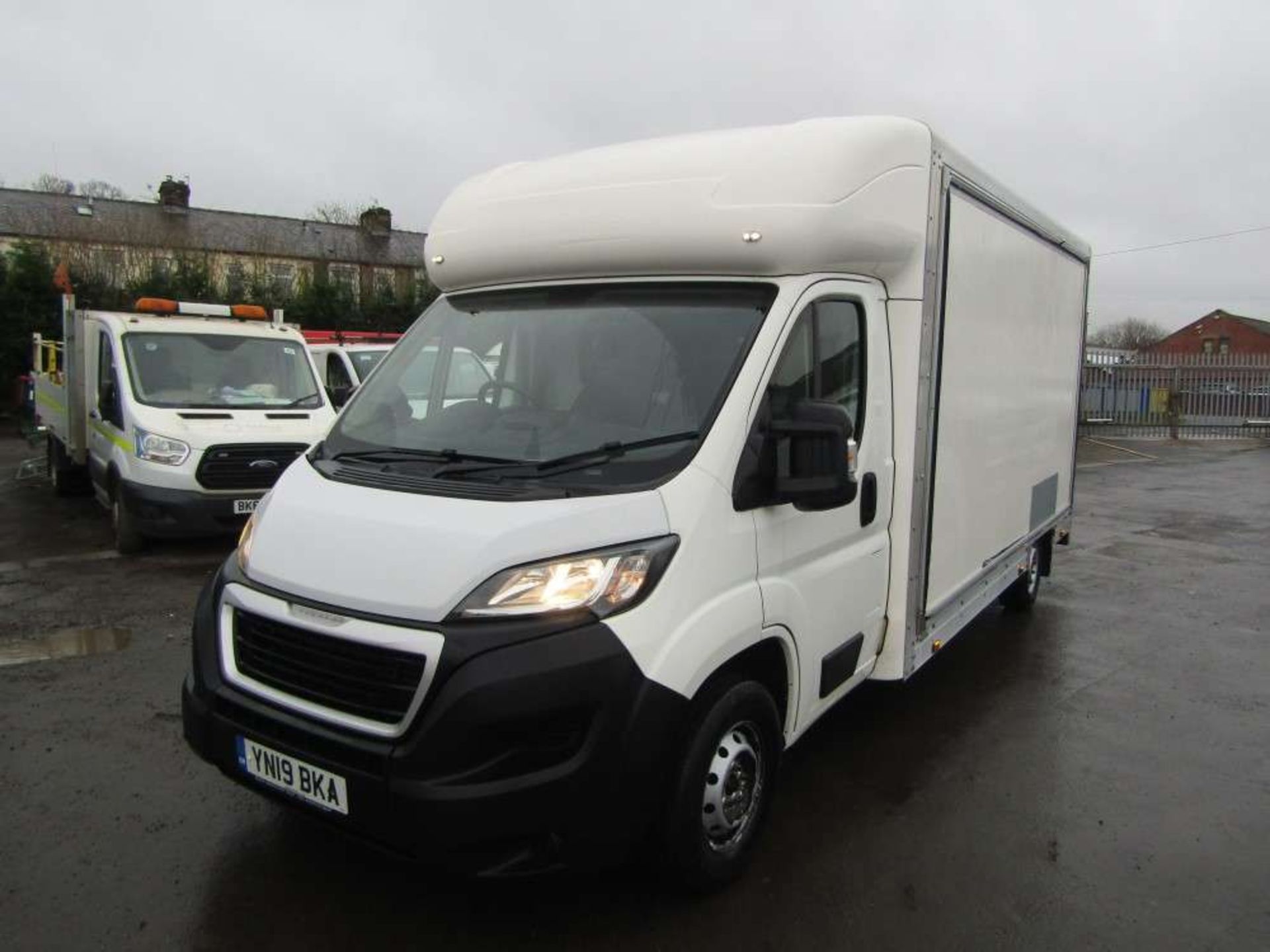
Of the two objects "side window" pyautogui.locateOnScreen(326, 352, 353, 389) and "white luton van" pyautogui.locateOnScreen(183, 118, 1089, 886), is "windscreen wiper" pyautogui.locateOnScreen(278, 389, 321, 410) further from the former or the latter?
"white luton van" pyautogui.locateOnScreen(183, 118, 1089, 886)

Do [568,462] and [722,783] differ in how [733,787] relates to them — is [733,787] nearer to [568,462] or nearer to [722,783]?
[722,783]

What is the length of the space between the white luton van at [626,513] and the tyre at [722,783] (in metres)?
0.01

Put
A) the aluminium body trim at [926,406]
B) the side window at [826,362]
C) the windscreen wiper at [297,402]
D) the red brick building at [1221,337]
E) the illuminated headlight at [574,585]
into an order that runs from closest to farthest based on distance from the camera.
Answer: the illuminated headlight at [574,585] < the side window at [826,362] < the aluminium body trim at [926,406] < the windscreen wiper at [297,402] < the red brick building at [1221,337]

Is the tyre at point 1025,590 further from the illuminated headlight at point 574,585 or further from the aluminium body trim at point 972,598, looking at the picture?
the illuminated headlight at point 574,585

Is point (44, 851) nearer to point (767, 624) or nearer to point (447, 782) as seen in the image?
point (447, 782)

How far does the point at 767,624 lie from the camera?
307cm

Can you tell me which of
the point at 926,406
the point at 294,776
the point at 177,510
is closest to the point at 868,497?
the point at 926,406

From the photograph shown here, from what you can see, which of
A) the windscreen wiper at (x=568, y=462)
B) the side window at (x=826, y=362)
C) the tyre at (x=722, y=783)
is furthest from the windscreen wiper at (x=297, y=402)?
the tyre at (x=722, y=783)

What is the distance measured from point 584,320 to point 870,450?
1283 millimetres

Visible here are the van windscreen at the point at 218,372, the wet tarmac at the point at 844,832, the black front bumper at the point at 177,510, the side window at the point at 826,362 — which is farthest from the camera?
the van windscreen at the point at 218,372

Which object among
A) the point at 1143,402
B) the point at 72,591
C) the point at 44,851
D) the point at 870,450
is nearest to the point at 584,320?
the point at 870,450

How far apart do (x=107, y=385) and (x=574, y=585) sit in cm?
785

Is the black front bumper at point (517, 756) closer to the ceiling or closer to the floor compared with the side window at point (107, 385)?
closer to the floor

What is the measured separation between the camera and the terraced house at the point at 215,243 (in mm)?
25516
